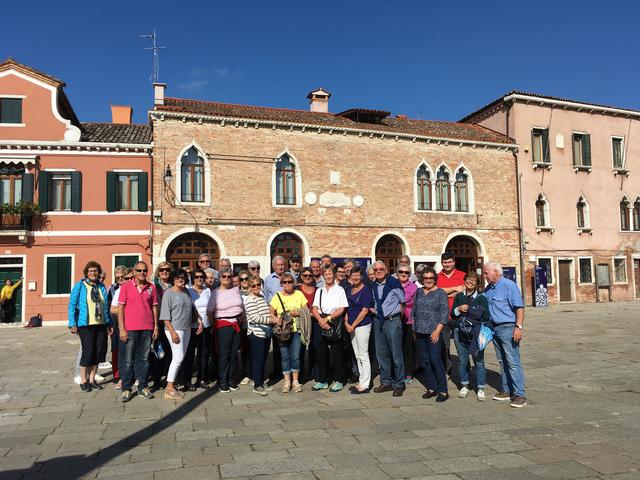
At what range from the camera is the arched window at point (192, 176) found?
1812cm

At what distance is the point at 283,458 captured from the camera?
14.3ft

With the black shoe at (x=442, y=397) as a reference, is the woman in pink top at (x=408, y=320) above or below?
above

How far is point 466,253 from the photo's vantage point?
2228 centimetres

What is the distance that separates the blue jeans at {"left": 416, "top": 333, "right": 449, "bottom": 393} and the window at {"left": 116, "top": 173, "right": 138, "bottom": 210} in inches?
589

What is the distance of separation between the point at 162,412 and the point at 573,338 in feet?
32.2

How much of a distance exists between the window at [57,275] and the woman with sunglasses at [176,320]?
13.3 metres

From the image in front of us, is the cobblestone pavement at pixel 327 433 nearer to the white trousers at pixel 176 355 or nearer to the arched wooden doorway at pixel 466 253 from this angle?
the white trousers at pixel 176 355

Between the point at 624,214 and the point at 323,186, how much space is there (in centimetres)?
1657

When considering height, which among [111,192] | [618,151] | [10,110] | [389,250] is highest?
[10,110]

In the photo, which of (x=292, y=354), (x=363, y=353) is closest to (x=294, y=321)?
(x=292, y=354)

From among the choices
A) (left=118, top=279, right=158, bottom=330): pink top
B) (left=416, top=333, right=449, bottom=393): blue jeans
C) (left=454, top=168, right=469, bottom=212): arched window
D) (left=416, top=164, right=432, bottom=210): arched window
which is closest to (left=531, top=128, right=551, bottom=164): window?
(left=454, top=168, right=469, bottom=212): arched window

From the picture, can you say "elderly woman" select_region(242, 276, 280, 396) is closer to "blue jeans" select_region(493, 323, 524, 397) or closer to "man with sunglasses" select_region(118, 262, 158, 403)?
"man with sunglasses" select_region(118, 262, 158, 403)

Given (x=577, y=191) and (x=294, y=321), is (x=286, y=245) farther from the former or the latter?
(x=577, y=191)

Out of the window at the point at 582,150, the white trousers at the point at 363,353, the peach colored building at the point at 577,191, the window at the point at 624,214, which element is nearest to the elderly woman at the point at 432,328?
the white trousers at the point at 363,353
